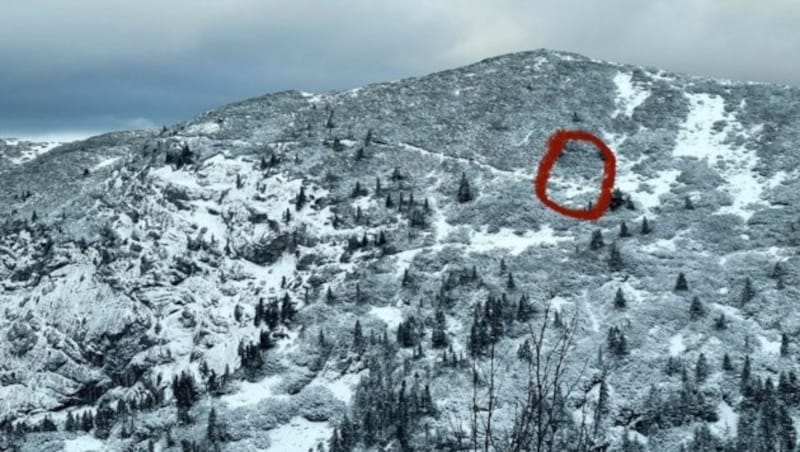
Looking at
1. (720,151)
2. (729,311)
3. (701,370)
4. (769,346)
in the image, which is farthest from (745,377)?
(720,151)

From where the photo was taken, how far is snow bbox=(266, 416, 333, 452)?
97375 mm

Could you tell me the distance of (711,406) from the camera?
93.4 meters

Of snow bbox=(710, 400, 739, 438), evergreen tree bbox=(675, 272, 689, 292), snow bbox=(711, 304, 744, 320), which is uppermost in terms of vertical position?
evergreen tree bbox=(675, 272, 689, 292)

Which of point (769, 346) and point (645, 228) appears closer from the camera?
point (769, 346)

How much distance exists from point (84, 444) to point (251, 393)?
63.3 feet

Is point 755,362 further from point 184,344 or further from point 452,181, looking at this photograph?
point 184,344

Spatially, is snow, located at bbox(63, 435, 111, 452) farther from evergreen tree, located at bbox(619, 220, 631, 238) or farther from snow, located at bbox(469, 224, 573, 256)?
evergreen tree, located at bbox(619, 220, 631, 238)

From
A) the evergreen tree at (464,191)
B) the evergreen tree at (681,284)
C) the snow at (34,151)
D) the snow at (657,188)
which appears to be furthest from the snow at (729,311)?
the snow at (34,151)

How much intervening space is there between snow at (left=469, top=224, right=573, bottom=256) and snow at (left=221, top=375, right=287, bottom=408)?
106 feet

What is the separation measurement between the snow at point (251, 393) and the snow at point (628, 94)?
8045 centimetres

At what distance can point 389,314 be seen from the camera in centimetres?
11244

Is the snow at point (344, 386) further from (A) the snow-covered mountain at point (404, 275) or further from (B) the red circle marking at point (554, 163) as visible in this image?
(B) the red circle marking at point (554, 163)

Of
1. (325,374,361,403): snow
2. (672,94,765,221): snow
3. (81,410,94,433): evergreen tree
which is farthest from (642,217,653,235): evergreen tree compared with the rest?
(81,410,94,433): evergreen tree

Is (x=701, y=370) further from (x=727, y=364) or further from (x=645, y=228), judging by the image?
(x=645, y=228)
